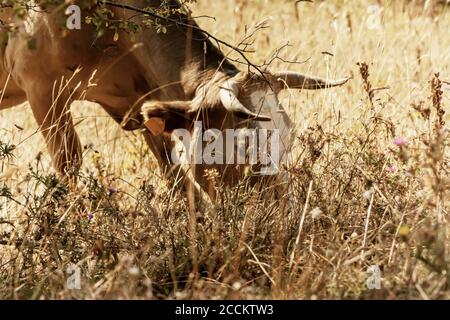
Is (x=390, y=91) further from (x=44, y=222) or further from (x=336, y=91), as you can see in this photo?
(x=44, y=222)

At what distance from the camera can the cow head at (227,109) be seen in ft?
17.8

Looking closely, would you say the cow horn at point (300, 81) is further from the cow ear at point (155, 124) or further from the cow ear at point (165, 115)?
the cow ear at point (155, 124)

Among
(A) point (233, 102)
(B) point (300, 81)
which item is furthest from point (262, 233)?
(B) point (300, 81)

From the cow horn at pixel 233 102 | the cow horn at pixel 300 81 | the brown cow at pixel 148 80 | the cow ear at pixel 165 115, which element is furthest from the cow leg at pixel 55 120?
the cow horn at pixel 300 81

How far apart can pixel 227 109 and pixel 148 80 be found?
0.98m

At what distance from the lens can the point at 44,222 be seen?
4.46m

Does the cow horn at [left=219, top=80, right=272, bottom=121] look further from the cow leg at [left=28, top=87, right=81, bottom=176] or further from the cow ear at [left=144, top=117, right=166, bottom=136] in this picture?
the cow leg at [left=28, top=87, right=81, bottom=176]

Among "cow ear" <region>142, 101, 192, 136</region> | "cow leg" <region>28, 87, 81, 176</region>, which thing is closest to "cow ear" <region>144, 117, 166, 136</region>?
"cow ear" <region>142, 101, 192, 136</region>

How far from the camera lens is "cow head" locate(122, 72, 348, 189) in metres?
5.44

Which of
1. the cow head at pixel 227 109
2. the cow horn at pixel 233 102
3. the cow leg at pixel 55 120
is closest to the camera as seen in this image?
the cow horn at pixel 233 102

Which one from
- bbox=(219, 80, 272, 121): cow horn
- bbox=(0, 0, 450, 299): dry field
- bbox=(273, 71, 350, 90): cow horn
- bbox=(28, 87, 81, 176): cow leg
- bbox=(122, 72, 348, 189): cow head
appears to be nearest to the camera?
bbox=(0, 0, 450, 299): dry field

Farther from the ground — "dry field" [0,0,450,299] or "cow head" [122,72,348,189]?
"cow head" [122,72,348,189]

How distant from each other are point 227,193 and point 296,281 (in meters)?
0.93
